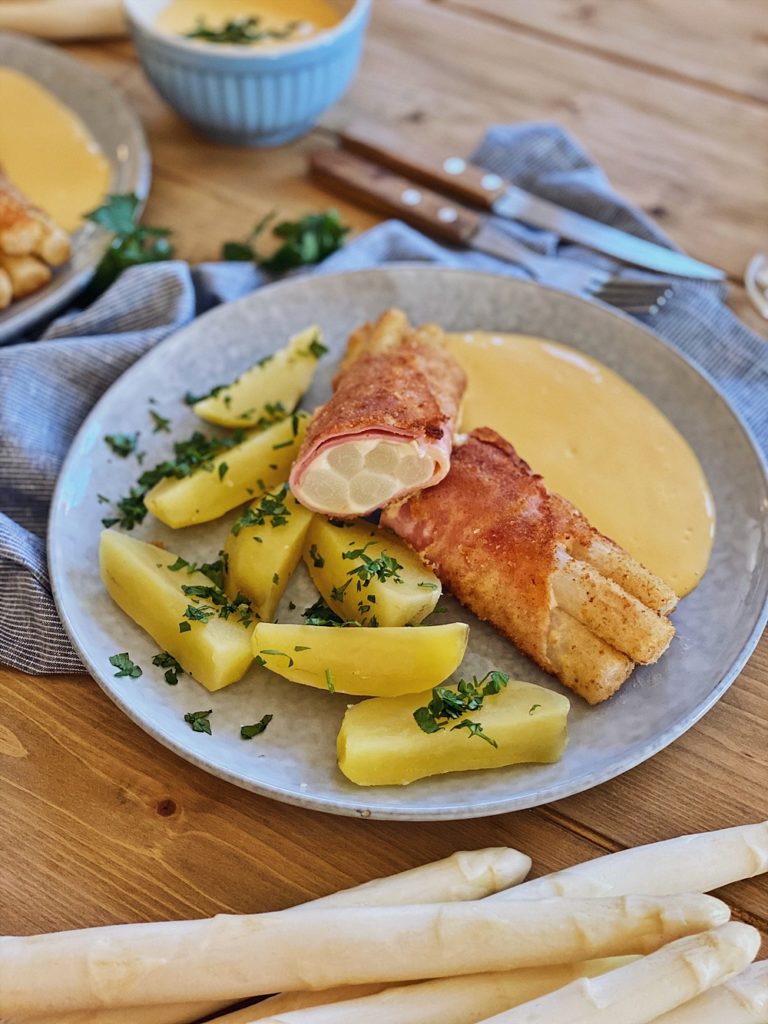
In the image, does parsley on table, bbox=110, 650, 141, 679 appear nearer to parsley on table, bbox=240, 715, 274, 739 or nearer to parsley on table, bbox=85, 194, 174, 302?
parsley on table, bbox=240, 715, 274, 739

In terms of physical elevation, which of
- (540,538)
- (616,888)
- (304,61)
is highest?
(304,61)

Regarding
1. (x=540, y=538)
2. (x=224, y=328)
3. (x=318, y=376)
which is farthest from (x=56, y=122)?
(x=540, y=538)

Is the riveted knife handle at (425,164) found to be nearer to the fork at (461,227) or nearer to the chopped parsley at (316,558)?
the fork at (461,227)

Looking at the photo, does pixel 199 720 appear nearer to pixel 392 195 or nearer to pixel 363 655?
pixel 363 655

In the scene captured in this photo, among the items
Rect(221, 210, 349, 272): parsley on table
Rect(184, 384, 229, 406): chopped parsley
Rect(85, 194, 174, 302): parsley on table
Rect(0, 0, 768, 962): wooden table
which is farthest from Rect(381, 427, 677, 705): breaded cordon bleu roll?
Rect(85, 194, 174, 302): parsley on table

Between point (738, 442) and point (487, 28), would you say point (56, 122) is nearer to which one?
point (487, 28)

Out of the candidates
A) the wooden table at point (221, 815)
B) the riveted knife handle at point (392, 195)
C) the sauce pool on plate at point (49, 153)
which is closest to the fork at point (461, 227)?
the riveted knife handle at point (392, 195)
